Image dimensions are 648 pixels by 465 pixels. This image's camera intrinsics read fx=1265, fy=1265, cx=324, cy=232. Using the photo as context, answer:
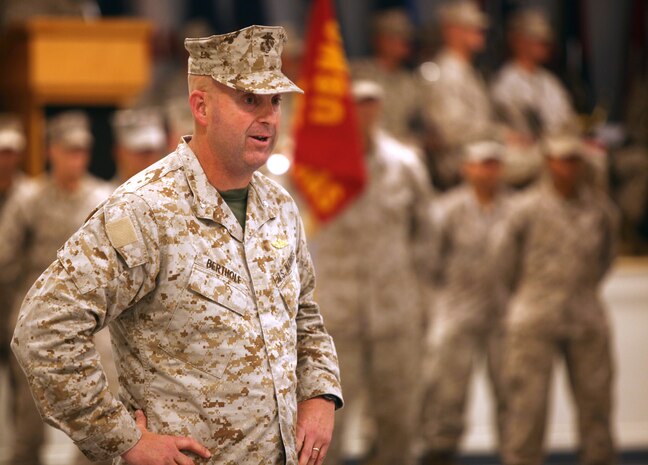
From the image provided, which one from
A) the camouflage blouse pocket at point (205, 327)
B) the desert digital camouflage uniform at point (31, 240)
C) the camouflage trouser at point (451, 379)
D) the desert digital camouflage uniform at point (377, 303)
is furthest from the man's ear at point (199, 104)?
the camouflage trouser at point (451, 379)

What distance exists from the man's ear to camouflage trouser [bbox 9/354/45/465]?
3808mm

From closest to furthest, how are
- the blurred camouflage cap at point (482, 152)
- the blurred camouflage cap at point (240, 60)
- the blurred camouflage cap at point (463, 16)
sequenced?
1. the blurred camouflage cap at point (240, 60)
2. the blurred camouflage cap at point (482, 152)
3. the blurred camouflage cap at point (463, 16)

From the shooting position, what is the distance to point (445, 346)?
6.73 metres

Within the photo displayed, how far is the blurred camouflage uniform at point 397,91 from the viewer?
816 cm

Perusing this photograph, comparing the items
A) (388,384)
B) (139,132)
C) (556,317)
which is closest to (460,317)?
(556,317)

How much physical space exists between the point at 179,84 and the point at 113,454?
20.9ft

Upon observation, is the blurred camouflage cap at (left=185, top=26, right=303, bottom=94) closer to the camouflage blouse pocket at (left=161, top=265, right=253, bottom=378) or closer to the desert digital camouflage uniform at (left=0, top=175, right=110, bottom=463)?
the camouflage blouse pocket at (left=161, top=265, right=253, bottom=378)

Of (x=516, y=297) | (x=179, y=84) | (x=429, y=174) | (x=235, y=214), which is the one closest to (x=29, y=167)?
(x=179, y=84)

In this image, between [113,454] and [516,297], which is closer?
[113,454]

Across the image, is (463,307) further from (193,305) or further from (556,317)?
(193,305)

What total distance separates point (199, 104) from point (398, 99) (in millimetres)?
5905

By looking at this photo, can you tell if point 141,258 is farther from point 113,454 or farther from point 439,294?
point 439,294

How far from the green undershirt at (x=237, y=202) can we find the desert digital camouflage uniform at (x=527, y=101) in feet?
19.6

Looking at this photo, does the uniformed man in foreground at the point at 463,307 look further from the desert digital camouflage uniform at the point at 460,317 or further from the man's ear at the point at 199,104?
the man's ear at the point at 199,104
